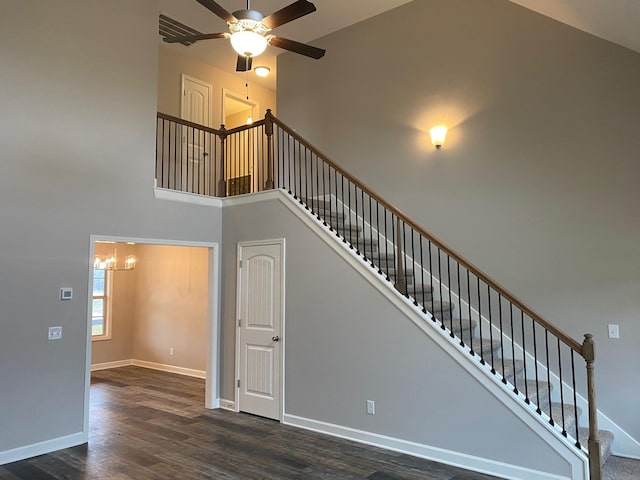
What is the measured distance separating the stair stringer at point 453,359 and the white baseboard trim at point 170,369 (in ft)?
10.9

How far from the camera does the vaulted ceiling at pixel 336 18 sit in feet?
12.2

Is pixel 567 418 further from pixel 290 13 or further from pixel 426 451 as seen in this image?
pixel 290 13

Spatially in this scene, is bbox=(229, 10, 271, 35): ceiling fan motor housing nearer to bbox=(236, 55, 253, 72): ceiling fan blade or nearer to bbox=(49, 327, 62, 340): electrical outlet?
bbox=(236, 55, 253, 72): ceiling fan blade

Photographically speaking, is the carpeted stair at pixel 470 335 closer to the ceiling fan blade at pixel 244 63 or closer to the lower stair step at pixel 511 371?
the lower stair step at pixel 511 371

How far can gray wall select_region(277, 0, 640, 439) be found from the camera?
4230 mm

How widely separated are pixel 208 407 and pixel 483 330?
3.63 metres

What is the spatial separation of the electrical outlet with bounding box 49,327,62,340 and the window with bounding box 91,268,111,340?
469 centimetres

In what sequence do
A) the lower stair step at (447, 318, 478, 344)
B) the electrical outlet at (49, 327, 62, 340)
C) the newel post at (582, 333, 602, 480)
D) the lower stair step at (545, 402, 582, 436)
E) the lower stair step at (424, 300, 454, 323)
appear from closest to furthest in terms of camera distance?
1. the newel post at (582, 333, 602, 480)
2. the lower stair step at (545, 402, 582, 436)
3. the electrical outlet at (49, 327, 62, 340)
4. the lower stair step at (447, 318, 478, 344)
5. the lower stair step at (424, 300, 454, 323)

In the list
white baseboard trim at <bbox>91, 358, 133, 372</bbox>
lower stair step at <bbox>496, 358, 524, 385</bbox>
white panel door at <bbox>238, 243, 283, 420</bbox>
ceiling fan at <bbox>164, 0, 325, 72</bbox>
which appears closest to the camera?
ceiling fan at <bbox>164, 0, 325, 72</bbox>

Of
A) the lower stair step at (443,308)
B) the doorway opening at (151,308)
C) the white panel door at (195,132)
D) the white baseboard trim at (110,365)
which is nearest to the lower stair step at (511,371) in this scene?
the lower stair step at (443,308)

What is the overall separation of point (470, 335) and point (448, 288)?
0.88 m

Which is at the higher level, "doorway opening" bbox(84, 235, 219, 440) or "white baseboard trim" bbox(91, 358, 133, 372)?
"doorway opening" bbox(84, 235, 219, 440)

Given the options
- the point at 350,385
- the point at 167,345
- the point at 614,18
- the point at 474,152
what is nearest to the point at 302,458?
the point at 350,385

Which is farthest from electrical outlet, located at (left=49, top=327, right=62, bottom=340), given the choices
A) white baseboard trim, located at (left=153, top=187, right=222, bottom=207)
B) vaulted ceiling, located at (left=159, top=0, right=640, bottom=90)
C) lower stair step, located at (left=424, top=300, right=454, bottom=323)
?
vaulted ceiling, located at (left=159, top=0, right=640, bottom=90)
